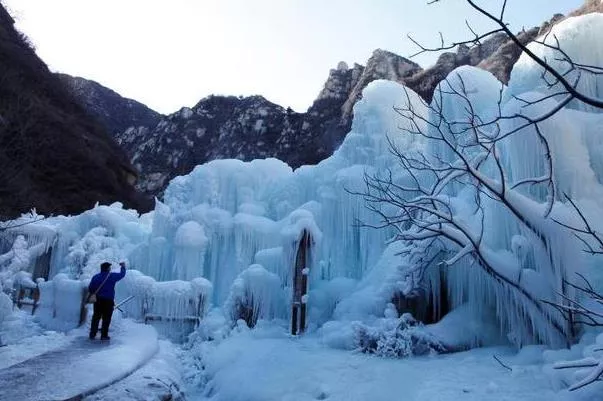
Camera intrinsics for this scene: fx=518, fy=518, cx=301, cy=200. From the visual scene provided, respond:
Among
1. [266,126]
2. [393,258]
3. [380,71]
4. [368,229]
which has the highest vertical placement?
[380,71]

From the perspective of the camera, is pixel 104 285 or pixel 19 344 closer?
pixel 19 344

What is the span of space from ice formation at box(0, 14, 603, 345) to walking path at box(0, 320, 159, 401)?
4.62 meters

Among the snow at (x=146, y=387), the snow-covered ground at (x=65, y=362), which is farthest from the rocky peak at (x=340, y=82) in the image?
the snow at (x=146, y=387)

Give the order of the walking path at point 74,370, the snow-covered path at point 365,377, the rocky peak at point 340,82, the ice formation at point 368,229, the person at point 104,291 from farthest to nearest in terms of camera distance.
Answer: the rocky peak at point 340,82 < the person at point 104,291 < the ice formation at point 368,229 < the snow-covered path at point 365,377 < the walking path at point 74,370

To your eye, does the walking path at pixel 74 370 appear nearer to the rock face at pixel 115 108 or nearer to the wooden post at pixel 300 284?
the wooden post at pixel 300 284

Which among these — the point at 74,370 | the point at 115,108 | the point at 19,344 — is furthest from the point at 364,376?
the point at 115,108

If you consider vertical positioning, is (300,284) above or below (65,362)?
above

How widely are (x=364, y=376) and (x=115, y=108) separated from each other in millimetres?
77339

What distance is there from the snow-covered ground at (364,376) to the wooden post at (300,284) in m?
1.80

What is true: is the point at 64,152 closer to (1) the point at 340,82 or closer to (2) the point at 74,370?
(1) the point at 340,82

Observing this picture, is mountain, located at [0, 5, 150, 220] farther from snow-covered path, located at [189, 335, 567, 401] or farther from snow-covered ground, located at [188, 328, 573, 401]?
snow-covered path, located at [189, 335, 567, 401]

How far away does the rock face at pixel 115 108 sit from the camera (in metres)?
73.8

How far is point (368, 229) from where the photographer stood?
47.0 feet

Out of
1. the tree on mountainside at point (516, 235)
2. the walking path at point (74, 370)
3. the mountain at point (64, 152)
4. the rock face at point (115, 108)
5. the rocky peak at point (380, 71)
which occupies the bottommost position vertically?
the walking path at point (74, 370)
